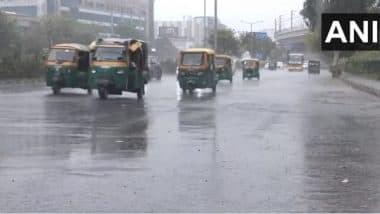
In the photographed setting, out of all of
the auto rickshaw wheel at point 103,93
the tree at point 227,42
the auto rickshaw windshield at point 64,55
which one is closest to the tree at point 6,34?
the auto rickshaw windshield at point 64,55

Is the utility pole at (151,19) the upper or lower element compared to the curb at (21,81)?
upper

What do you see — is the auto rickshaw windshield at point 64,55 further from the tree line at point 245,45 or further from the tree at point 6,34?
the tree line at point 245,45

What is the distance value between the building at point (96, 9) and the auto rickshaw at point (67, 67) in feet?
263

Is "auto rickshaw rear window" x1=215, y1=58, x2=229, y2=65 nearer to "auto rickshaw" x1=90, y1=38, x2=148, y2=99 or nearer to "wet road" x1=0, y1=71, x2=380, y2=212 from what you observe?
"auto rickshaw" x1=90, y1=38, x2=148, y2=99

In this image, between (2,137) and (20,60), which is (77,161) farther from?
(20,60)

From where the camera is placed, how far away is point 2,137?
49.0 ft

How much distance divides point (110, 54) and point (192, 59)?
7.78 meters

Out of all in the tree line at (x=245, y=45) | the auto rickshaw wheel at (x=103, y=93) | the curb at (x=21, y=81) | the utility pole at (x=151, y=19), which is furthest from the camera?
the utility pole at (x=151, y=19)

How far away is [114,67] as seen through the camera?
2789 cm

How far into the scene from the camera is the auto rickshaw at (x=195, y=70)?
113 ft

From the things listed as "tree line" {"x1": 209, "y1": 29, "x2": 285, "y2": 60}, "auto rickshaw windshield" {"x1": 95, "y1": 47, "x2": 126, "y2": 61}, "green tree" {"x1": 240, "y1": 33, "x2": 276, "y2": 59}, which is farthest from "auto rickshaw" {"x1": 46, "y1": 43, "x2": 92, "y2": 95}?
"green tree" {"x1": 240, "y1": 33, "x2": 276, "y2": 59}

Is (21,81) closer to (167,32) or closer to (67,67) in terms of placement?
(67,67)

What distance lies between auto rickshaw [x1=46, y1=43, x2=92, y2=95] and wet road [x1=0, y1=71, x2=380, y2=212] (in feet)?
29.4

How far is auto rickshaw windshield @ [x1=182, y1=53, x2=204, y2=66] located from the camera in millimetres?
35000
